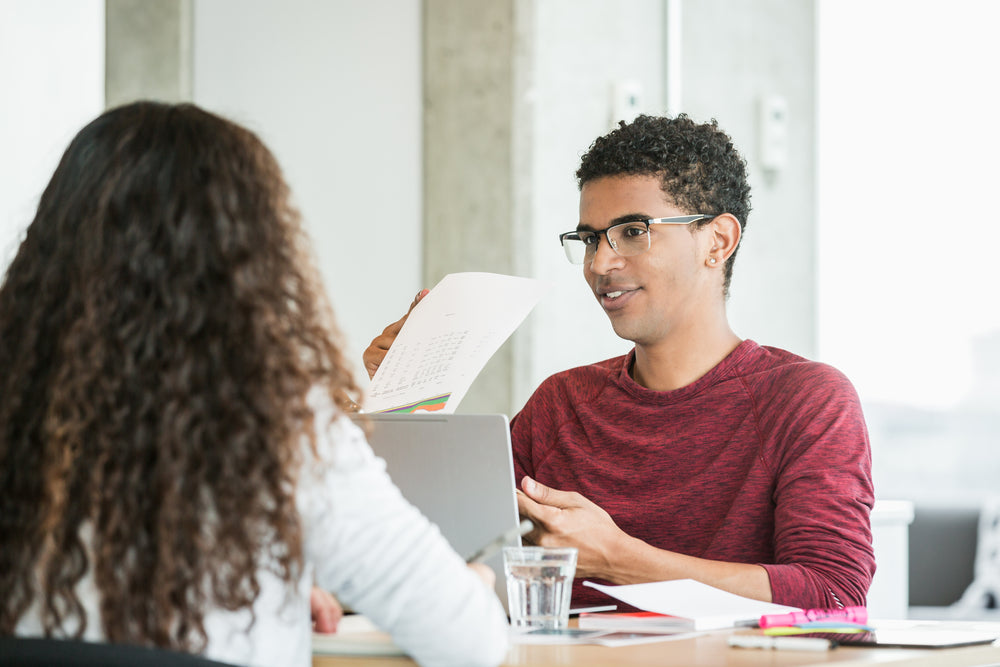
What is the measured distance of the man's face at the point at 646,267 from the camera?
1.81 meters

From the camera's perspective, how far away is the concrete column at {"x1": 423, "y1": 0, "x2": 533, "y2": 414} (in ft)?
11.5

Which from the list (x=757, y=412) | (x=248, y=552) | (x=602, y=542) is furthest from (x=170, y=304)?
(x=757, y=412)

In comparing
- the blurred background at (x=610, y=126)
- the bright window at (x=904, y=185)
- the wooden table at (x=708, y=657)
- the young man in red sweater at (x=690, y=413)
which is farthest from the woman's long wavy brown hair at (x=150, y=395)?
the bright window at (x=904, y=185)

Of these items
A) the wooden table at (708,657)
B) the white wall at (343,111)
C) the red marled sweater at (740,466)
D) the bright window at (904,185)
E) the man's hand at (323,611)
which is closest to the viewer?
the wooden table at (708,657)

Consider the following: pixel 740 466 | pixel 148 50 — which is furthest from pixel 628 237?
pixel 148 50

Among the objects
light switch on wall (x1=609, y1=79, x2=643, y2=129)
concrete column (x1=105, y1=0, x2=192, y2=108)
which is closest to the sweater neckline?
light switch on wall (x1=609, y1=79, x2=643, y2=129)

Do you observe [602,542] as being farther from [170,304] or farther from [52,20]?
[52,20]

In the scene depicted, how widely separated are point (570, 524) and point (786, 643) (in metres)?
0.34

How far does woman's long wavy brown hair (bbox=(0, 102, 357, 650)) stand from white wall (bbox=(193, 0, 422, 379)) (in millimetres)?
2616

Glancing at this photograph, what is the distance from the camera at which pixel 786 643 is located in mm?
1169

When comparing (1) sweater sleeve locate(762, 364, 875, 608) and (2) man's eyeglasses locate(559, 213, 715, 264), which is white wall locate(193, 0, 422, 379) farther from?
(1) sweater sleeve locate(762, 364, 875, 608)

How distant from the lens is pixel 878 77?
4113 mm

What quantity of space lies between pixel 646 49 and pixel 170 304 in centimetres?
303

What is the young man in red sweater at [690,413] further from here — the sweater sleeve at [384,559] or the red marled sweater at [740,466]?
the sweater sleeve at [384,559]
